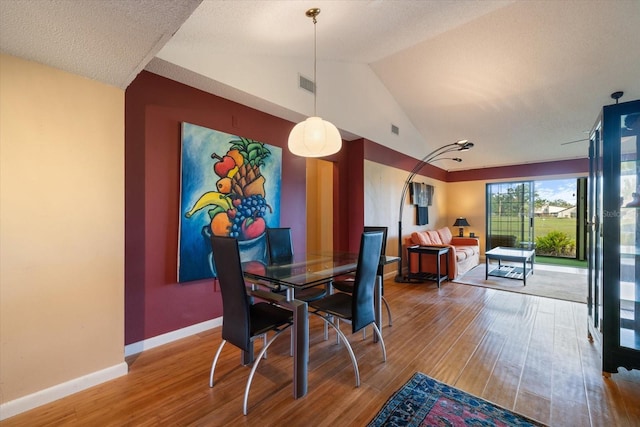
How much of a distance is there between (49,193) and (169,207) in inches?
35.7

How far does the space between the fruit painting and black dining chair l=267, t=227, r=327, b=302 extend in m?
0.29

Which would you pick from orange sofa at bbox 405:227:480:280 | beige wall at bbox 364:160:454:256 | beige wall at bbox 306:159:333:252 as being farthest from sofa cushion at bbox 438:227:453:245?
beige wall at bbox 306:159:333:252

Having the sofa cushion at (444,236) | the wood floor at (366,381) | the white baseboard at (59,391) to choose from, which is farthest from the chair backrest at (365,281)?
the sofa cushion at (444,236)

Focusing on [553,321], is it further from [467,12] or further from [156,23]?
[156,23]

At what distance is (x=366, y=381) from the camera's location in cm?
196

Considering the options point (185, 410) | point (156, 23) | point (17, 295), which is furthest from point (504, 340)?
point (17, 295)

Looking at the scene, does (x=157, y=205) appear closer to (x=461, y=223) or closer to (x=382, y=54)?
(x=382, y=54)

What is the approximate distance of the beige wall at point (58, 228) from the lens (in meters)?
1.65

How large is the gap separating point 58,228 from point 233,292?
4.12ft

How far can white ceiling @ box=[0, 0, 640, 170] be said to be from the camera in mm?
1470

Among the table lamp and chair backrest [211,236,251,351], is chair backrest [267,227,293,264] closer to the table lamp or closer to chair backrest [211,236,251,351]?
chair backrest [211,236,251,351]

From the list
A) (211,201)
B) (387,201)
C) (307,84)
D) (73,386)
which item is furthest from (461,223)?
(73,386)

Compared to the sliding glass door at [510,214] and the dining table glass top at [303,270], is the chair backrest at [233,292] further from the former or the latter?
the sliding glass door at [510,214]

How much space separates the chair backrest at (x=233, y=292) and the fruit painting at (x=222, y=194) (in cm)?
110
